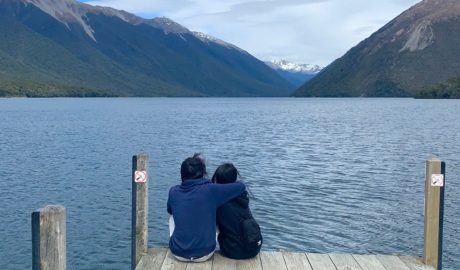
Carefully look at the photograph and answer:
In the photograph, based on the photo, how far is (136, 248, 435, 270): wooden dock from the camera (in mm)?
11066

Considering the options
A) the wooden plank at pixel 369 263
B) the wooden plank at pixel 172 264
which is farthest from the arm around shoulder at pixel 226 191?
the wooden plank at pixel 369 263

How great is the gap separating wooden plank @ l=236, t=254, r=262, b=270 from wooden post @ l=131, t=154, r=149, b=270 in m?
2.16

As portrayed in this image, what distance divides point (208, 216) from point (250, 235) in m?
0.91

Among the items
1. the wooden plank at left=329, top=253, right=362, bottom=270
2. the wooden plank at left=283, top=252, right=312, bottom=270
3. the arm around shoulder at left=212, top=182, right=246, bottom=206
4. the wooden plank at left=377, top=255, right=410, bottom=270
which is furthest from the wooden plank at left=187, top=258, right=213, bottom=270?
the wooden plank at left=377, top=255, right=410, bottom=270

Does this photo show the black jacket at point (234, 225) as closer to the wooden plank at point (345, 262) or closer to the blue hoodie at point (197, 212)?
the blue hoodie at point (197, 212)

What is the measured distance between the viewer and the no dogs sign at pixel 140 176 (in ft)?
38.7

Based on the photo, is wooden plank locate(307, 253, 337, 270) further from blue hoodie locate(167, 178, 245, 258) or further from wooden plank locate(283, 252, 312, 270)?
blue hoodie locate(167, 178, 245, 258)

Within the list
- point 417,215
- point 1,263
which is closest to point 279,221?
point 417,215

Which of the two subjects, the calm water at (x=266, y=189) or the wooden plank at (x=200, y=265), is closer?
the wooden plank at (x=200, y=265)

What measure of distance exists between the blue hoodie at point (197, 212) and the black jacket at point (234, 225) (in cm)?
24

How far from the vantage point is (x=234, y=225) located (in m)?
11.3

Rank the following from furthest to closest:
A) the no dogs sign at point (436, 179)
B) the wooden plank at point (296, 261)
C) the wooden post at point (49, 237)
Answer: the no dogs sign at point (436, 179) → the wooden plank at point (296, 261) → the wooden post at point (49, 237)

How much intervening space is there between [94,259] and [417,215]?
15140 millimetres

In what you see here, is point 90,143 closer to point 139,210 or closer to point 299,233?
point 299,233
